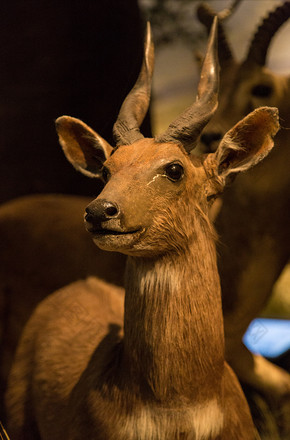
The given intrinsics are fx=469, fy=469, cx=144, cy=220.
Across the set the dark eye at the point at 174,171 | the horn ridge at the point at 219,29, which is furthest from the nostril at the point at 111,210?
the horn ridge at the point at 219,29

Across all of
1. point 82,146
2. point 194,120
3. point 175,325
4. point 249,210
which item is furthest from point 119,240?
point 249,210

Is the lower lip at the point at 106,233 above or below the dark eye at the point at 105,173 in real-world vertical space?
below

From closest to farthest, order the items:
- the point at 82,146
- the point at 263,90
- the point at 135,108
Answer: the point at 135,108 → the point at 82,146 → the point at 263,90

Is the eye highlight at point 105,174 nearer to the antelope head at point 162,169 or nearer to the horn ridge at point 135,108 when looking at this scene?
the antelope head at point 162,169

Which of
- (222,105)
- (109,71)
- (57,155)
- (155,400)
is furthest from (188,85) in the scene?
(155,400)

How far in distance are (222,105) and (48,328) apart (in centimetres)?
151

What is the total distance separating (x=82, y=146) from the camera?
1999 mm

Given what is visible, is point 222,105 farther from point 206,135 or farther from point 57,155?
point 57,155

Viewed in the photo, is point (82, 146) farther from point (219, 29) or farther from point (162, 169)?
point (219, 29)

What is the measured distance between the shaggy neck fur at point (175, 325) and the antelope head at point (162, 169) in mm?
82

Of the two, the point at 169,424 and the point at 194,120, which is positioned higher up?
the point at 194,120

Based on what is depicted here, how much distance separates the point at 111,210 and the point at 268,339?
1.91m

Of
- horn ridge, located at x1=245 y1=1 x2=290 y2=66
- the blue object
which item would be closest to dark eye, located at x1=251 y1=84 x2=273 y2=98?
horn ridge, located at x1=245 y1=1 x2=290 y2=66

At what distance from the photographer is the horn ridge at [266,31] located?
2.42m
